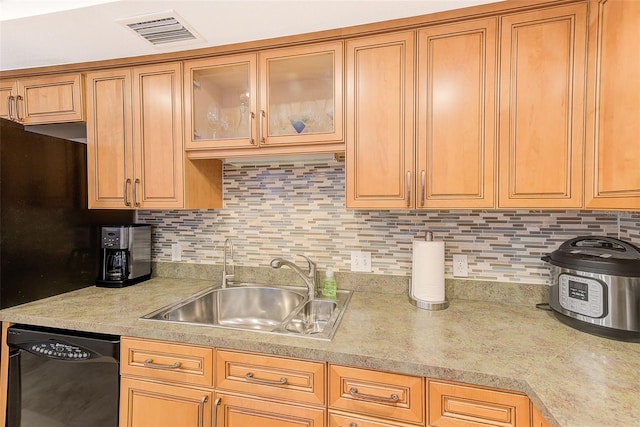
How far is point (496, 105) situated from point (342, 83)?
2.19 feet

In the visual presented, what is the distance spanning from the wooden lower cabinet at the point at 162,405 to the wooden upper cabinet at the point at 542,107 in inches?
57.1

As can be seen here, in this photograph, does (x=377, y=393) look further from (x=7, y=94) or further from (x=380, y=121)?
(x=7, y=94)

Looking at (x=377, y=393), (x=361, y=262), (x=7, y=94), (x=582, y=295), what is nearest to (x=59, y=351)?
(x=377, y=393)

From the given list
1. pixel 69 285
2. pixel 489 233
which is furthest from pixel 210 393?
pixel 489 233

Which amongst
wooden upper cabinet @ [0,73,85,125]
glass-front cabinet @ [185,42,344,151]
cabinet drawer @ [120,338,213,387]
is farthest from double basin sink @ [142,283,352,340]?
wooden upper cabinet @ [0,73,85,125]

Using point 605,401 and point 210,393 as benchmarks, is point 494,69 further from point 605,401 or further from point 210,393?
point 210,393

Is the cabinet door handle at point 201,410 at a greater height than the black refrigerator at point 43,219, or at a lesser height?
lesser

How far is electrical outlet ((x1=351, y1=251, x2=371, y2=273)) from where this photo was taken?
1718 millimetres

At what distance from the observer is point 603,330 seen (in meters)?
1.10

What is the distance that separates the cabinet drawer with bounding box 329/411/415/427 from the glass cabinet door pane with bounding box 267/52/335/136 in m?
1.19

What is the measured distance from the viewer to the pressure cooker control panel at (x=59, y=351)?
1.29m

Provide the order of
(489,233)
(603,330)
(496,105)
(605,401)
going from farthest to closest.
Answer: (489,233), (496,105), (603,330), (605,401)

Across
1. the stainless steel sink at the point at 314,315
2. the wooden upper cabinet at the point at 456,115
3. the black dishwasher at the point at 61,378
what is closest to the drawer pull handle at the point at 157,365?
the black dishwasher at the point at 61,378

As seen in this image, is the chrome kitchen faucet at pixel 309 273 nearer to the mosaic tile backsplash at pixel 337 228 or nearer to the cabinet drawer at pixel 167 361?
the mosaic tile backsplash at pixel 337 228
